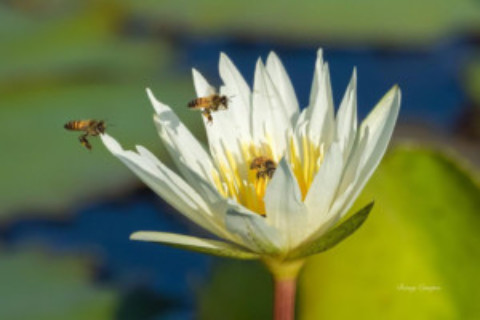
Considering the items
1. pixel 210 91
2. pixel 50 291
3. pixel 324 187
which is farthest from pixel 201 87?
pixel 50 291

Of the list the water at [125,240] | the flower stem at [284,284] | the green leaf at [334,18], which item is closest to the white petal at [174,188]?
the flower stem at [284,284]

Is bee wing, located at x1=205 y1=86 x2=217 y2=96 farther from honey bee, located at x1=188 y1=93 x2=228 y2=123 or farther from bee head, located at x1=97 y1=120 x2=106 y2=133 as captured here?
bee head, located at x1=97 y1=120 x2=106 y2=133

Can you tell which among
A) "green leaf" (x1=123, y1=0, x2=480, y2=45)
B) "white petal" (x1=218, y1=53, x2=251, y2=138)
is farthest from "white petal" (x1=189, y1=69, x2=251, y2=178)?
"green leaf" (x1=123, y1=0, x2=480, y2=45)

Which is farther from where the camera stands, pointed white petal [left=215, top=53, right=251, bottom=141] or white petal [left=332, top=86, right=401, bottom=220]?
pointed white petal [left=215, top=53, right=251, bottom=141]

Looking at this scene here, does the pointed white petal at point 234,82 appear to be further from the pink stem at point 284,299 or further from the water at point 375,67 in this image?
the water at point 375,67

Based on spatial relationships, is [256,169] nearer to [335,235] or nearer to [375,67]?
[335,235]

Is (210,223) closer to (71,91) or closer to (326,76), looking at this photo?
(326,76)

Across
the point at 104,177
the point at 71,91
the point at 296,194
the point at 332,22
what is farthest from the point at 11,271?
the point at 332,22

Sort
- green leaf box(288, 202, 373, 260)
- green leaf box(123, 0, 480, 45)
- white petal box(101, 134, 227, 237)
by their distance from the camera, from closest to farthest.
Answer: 1. green leaf box(288, 202, 373, 260)
2. white petal box(101, 134, 227, 237)
3. green leaf box(123, 0, 480, 45)
